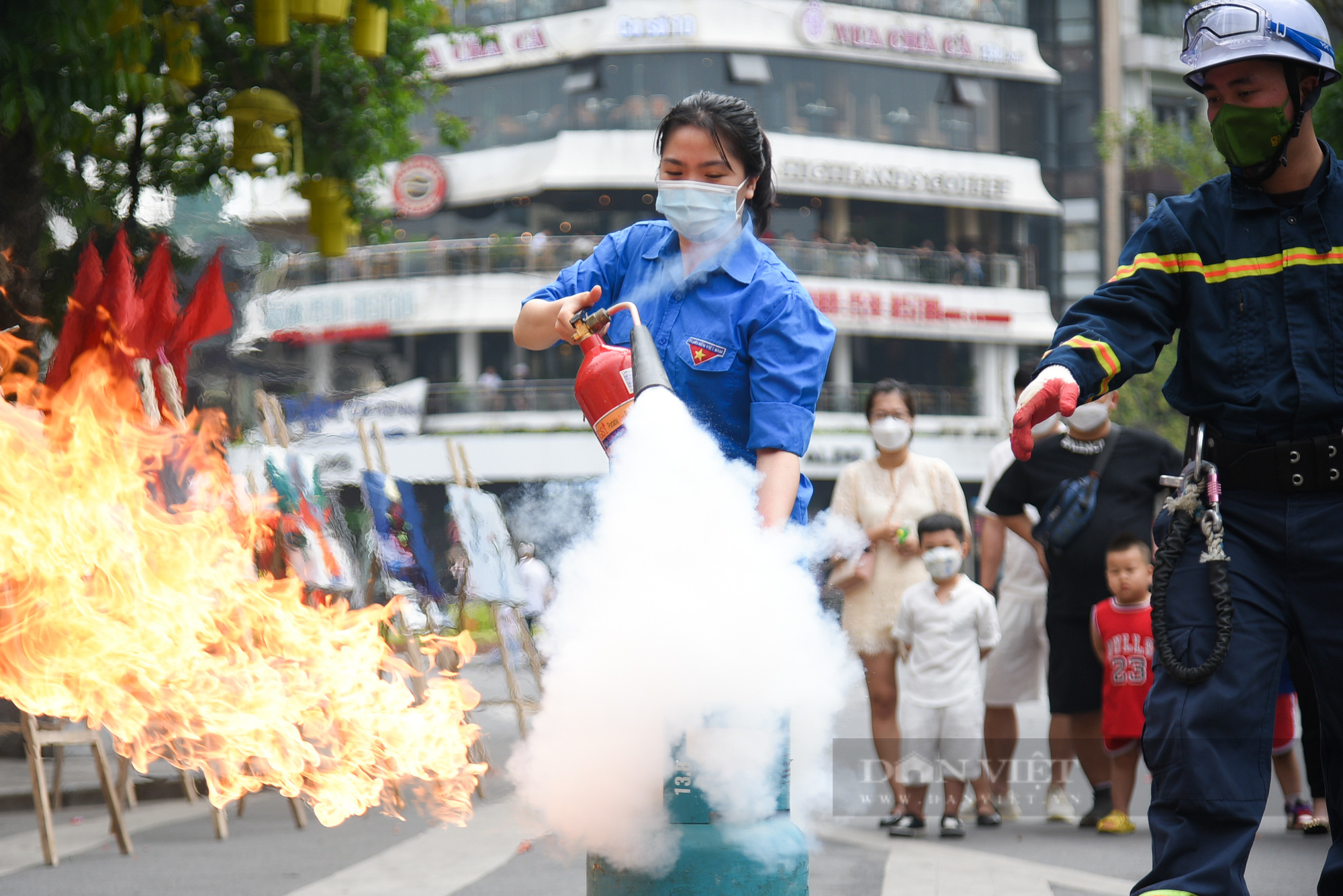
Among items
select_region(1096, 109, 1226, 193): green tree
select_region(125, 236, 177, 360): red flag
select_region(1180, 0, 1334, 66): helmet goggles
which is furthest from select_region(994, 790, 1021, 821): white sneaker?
select_region(1096, 109, 1226, 193): green tree

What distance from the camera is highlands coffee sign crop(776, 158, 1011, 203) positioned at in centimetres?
3588

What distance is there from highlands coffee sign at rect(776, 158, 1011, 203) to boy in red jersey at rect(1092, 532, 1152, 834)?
2935cm

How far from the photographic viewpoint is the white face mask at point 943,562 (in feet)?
22.4

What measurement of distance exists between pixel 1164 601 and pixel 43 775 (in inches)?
193

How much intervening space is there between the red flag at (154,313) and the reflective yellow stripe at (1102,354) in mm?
4398

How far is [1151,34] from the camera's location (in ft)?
132

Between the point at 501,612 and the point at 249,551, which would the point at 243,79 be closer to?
the point at 501,612

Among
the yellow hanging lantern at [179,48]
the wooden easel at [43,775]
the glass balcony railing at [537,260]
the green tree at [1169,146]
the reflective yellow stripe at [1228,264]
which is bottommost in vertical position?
the wooden easel at [43,775]

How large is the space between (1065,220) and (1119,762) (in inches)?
1409

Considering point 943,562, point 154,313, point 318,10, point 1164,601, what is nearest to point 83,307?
point 154,313

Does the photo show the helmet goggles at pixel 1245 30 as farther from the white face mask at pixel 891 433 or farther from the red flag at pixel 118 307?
the red flag at pixel 118 307

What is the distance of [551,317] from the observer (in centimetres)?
333

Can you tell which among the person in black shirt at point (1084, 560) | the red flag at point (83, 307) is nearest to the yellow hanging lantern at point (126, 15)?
the red flag at point (83, 307)

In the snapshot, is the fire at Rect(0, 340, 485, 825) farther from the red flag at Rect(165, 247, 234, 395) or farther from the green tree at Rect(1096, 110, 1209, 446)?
the green tree at Rect(1096, 110, 1209, 446)
